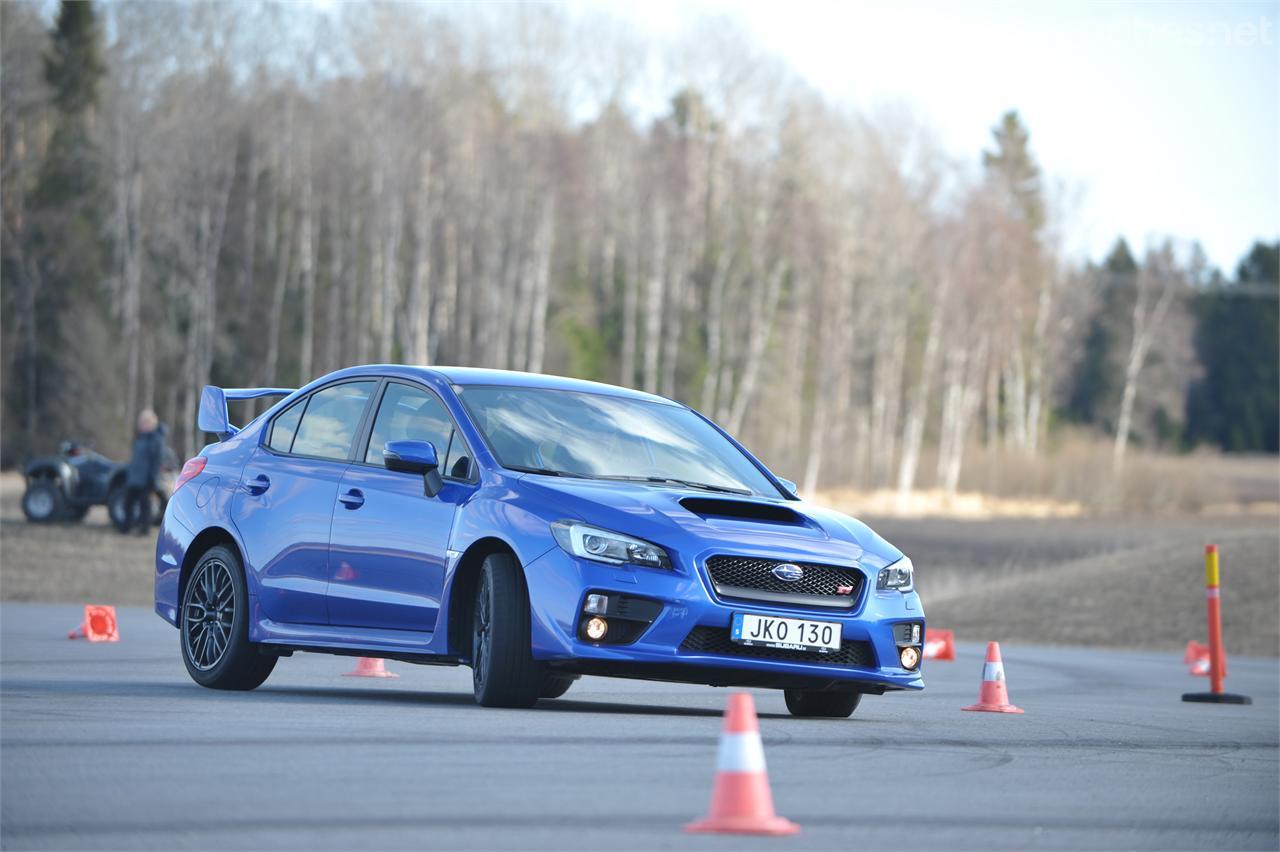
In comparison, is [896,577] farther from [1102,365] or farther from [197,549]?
[1102,365]

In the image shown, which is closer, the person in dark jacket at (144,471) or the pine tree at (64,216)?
the person in dark jacket at (144,471)

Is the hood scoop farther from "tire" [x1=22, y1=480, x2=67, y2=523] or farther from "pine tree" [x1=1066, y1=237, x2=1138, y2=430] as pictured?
"pine tree" [x1=1066, y1=237, x2=1138, y2=430]

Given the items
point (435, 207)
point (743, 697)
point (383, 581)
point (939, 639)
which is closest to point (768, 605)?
point (383, 581)

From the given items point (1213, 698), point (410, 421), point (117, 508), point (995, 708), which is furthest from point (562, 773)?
point (117, 508)

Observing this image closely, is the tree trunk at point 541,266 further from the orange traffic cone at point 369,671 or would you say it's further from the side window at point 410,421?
the side window at point 410,421

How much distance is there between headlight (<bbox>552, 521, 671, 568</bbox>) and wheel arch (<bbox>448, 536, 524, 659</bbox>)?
1.67 feet

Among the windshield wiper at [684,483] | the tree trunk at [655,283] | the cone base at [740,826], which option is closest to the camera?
the cone base at [740,826]

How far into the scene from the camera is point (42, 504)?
33719 millimetres

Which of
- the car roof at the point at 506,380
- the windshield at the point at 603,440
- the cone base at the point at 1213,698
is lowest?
the cone base at the point at 1213,698

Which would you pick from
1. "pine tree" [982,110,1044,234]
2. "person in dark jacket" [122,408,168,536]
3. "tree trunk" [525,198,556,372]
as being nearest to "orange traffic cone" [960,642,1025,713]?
"person in dark jacket" [122,408,168,536]

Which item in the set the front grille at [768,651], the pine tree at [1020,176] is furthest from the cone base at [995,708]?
the pine tree at [1020,176]

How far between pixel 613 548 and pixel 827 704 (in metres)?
1.82

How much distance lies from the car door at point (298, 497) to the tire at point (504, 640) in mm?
1195

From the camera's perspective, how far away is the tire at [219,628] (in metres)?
10.6
